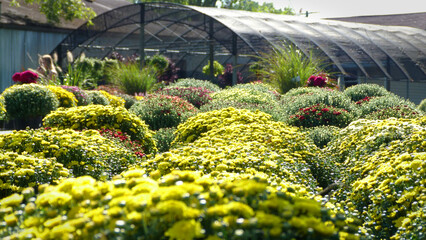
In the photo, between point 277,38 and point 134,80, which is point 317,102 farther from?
point 134,80

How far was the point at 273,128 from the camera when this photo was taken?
6.32 metres

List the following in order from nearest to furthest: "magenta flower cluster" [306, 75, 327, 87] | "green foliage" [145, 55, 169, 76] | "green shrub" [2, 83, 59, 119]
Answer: "green shrub" [2, 83, 59, 119]
"magenta flower cluster" [306, 75, 327, 87]
"green foliage" [145, 55, 169, 76]

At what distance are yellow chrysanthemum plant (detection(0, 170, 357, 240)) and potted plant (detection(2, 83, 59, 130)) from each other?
973cm

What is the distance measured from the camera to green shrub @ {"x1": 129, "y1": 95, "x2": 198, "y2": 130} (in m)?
10.2

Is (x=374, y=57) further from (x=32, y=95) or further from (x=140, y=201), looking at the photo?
(x=140, y=201)

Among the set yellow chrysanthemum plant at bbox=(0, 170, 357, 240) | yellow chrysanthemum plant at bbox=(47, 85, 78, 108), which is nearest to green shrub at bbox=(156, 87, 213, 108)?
yellow chrysanthemum plant at bbox=(47, 85, 78, 108)

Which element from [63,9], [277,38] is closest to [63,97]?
[277,38]

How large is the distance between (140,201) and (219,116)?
5.21 m

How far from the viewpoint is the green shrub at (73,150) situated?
517 cm

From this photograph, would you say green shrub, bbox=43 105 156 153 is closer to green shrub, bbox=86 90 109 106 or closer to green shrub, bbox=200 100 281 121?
green shrub, bbox=200 100 281 121

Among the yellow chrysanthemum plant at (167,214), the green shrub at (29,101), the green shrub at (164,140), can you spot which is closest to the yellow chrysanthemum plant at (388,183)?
the yellow chrysanthemum plant at (167,214)

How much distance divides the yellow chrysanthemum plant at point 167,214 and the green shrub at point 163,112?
767 centimetres

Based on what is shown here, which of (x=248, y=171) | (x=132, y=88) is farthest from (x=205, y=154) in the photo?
(x=132, y=88)

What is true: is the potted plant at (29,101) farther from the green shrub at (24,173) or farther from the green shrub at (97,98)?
the green shrub at (24,173)
